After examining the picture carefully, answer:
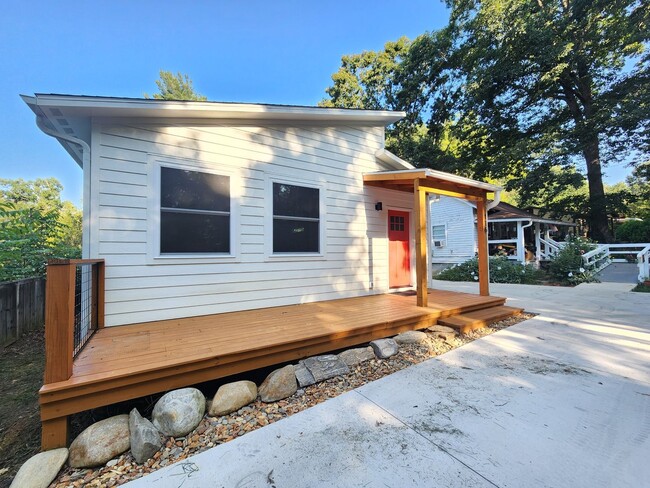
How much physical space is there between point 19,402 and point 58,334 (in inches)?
64.5

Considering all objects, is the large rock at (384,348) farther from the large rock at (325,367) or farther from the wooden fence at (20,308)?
the wooden fence at (20,308)

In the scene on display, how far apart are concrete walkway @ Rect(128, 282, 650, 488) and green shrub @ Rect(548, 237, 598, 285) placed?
7.54 meters

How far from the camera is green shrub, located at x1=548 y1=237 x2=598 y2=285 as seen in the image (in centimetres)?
960

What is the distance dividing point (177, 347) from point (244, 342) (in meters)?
0.65

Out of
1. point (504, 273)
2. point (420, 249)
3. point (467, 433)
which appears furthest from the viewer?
point (504, 273)

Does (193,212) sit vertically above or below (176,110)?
below

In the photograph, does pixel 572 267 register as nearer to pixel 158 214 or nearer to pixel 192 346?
pixel 192 346

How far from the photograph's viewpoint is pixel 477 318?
15.8 feet

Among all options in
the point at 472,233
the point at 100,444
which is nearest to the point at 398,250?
the point at 100,444

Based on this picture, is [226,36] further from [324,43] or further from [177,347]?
[177,347]

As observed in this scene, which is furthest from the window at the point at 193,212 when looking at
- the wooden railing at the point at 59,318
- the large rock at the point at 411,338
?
the large rock at the point at 411,338

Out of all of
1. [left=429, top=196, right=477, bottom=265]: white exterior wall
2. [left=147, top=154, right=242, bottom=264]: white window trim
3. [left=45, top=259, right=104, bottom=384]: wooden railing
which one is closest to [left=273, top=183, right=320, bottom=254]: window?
[left=147, top=154, right=242, bottom=264]: white window trim

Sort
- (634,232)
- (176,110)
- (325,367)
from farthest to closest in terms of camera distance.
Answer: (634,232) < (176,110) < (325,367)

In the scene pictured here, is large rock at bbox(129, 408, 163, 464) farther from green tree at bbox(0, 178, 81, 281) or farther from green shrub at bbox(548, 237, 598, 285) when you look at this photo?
green shrub at bbox(548, 237, 598, 285)
